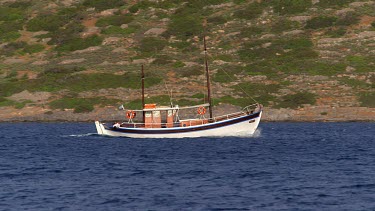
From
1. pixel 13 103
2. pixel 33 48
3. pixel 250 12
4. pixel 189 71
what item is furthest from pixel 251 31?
pixel 13 103

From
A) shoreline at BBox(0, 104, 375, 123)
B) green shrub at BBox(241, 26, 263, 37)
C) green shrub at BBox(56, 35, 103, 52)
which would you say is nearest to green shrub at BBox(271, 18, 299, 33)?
green shrub at BBox(241, 26, 263, 37)

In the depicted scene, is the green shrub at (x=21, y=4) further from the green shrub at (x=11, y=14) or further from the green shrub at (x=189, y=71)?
the green shrub at (x=189, y=71)

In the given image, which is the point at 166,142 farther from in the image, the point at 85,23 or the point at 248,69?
the point at 85,23

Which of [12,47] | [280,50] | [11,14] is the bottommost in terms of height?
[280,50]

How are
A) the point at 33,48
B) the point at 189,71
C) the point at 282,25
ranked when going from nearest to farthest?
1. the point at 189,71
2. the point at 282,25
3. the point at 33,48

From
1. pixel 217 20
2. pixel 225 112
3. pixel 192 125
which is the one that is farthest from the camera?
pixel 217 20

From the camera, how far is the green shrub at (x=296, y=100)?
9494 cm

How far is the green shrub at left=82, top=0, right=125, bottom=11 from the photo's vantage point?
142 meters

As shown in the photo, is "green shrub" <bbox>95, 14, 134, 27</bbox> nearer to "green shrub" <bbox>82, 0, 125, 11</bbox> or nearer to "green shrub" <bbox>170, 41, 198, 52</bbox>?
"green shrub" <bbox>82, 0, 125, 11</bbox>

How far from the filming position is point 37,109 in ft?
323

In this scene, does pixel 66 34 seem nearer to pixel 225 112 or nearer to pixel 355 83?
pixel 225 112

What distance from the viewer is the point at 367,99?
94.4 meters

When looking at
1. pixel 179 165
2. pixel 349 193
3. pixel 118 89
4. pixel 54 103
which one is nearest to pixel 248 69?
pixel 118 89

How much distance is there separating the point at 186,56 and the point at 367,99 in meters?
33.4
